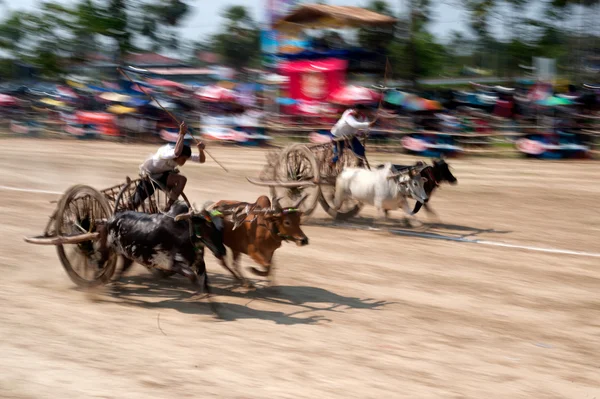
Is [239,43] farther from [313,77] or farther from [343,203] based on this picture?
[343,203]

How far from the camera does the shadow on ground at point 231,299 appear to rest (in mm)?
8281

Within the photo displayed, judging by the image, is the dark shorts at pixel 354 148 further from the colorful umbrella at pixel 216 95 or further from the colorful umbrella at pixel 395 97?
the colorful umbrella at pixel 216 95

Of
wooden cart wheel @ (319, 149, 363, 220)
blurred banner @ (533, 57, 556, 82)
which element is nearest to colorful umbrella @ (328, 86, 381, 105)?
blurred banner @ (533, 57, 556, 82)

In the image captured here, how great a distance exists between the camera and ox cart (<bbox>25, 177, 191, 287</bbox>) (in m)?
8.95

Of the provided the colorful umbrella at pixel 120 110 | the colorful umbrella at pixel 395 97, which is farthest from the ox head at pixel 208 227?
the colorful umbrella at pixel 120 110

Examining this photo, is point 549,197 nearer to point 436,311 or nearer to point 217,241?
point 436,311

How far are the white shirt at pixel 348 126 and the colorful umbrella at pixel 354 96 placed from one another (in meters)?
11.0

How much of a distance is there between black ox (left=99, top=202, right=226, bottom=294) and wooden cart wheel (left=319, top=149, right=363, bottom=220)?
18.6ft

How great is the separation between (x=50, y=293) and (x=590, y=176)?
14229 mm

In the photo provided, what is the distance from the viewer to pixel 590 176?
19.2 m

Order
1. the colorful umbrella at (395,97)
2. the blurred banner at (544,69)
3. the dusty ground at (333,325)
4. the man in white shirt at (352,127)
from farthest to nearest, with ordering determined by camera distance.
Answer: the colorful umbrella at (395,97), the blurred banner at (544,69), the man in white shirt at (352,127), the dusty ground at (333,325)

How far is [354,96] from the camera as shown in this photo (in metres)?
25.4

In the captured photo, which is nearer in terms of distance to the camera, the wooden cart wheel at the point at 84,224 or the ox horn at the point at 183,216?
the ox horn at the point at 183,216

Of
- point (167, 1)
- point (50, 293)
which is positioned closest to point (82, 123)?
point (167, 1)
